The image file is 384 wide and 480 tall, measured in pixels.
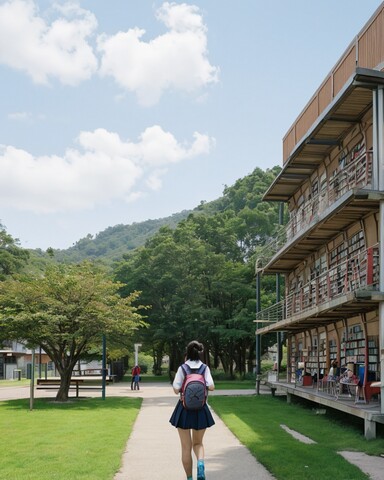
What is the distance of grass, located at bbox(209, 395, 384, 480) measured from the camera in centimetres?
1082

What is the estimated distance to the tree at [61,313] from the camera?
25.7 metres

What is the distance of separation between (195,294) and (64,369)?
89.1 ft

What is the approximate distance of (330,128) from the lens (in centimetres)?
2258

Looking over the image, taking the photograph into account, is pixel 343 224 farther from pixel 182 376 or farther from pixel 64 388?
pixel 182 376

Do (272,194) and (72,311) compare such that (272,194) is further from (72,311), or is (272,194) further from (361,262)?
(361,262)

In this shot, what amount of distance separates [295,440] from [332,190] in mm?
9477

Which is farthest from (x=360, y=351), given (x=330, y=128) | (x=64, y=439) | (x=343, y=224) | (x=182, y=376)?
(x=182, y=376)

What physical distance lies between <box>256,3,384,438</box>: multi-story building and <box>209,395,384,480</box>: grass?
680mm

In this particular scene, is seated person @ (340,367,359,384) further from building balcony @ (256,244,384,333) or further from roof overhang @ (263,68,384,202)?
roof overhang @ (263,68,384,202)

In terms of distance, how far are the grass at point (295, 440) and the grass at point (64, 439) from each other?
2.61 meters

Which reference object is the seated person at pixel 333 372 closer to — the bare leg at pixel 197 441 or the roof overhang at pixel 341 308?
the roof overhang at pixel 341 308

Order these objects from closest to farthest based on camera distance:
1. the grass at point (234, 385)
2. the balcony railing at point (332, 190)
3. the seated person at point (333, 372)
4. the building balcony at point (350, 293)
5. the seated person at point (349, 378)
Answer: the building balcony at point (350, 293), the balcony railing at point (332, 190), the seated person at point (349, 378), the seated person at point (333, 372), the grass at point (234, 385)

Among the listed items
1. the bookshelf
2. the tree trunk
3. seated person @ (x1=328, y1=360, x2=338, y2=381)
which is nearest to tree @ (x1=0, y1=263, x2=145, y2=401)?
the tree trunk

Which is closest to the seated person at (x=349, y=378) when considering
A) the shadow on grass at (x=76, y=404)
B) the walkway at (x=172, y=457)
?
the walkway at (x=172, y=457)
